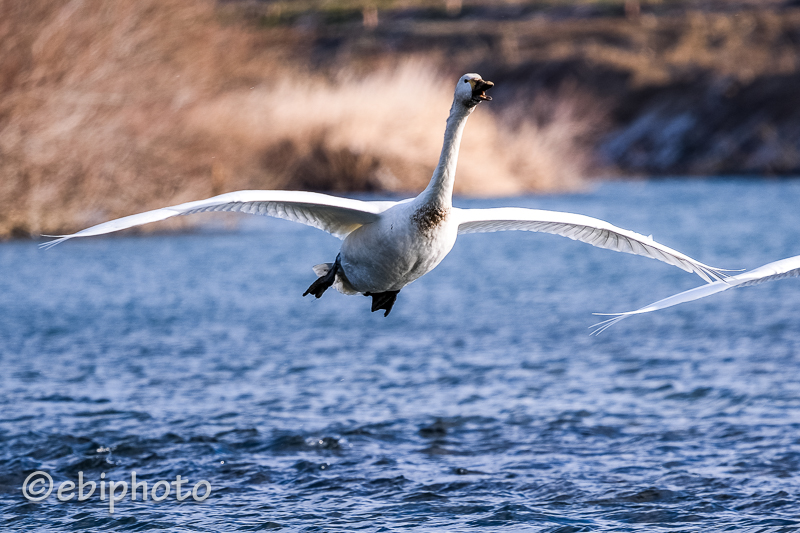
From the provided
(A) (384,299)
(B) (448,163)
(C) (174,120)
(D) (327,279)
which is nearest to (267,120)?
(C) (174,120)

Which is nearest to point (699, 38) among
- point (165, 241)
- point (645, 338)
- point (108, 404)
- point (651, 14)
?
point (651, 14)

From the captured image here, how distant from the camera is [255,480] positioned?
10.6m

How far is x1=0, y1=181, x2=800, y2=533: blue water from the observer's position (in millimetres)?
9906

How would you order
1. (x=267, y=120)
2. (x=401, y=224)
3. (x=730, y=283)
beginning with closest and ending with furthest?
(x=401, y=224) < (x=730, y=283) < (x=267, y=120)

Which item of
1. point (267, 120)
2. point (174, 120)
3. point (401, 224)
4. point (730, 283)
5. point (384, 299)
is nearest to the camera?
point (401, 224)

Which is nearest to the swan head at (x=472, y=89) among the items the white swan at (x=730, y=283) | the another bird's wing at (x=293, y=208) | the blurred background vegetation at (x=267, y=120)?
the another bird's wing at (x=293, y=208)

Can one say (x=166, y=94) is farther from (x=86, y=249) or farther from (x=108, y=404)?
(x=108, y=404)

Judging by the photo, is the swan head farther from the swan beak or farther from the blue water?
the blue water

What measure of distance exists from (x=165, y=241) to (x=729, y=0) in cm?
6672

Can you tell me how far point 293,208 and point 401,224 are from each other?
1.07m

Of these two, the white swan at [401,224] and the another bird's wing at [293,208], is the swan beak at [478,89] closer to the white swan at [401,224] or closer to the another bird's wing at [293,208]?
the white swan at [401,224]

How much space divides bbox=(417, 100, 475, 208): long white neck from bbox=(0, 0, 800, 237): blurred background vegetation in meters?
17.1

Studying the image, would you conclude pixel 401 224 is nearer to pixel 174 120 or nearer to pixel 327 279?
pixel 327 279

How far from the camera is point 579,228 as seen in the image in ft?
26.8
